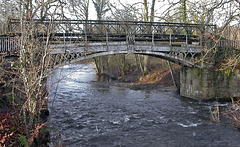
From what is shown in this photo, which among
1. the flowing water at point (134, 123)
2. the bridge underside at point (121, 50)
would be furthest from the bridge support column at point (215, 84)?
the bridge underside at point (121, 50)

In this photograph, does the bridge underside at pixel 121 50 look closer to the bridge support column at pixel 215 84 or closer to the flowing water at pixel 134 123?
the bridge support column at pixel 215 84

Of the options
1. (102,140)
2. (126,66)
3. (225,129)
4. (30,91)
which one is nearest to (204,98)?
(225,129)

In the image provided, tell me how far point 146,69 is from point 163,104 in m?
10.9

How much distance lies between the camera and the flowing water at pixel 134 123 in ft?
28.6

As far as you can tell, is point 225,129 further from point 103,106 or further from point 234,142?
point 103,106

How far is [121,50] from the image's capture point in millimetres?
14102

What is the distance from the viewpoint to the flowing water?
28.6 ft

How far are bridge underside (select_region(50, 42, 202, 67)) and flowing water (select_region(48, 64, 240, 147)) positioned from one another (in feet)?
4.88

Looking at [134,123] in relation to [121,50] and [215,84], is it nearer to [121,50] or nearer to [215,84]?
[121,50]

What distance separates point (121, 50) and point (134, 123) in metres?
5.06

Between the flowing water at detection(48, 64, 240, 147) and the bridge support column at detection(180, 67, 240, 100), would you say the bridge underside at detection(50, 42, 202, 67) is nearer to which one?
the bridge support column at detection(180, 67, 240, 100)

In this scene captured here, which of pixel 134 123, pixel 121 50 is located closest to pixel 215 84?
pixel 121 50

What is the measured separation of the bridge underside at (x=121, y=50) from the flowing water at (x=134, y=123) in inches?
58.6

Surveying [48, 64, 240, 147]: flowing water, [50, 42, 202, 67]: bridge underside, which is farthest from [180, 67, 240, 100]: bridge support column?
[50, 42, 202, 67]: bridge underside
